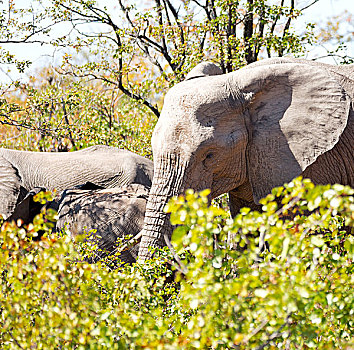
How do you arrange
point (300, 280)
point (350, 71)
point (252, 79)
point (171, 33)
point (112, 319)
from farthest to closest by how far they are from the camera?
1. point (171, 33)
2. point (350, 71)
3. point (252, 79)
4. point (112, 319)
5. point (300, 280)

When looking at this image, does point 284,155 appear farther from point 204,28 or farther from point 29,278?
point 204,28

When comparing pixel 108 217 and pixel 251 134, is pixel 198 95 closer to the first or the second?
pixel 251 134

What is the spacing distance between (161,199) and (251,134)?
2.48 feet

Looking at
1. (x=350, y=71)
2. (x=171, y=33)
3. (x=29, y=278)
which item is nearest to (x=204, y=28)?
(x=171, y=33)

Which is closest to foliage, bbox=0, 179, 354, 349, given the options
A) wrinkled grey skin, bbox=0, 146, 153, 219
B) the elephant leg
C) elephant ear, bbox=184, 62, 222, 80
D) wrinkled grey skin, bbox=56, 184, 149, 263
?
the elephant leg

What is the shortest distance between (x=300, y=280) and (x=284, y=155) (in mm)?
2264

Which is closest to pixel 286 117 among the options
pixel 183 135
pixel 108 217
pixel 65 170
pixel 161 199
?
pixel 183 135

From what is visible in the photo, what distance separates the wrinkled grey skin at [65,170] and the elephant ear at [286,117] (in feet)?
7.58

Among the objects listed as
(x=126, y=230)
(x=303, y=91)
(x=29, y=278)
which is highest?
(x=303, y=91)

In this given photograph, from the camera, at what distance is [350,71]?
4367 mm

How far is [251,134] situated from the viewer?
12.9ft

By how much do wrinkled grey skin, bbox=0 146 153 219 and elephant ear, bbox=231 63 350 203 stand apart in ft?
7.58

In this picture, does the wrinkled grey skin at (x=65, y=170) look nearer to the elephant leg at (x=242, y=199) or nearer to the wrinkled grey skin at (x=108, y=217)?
the wrinkled grey skin at (x=108, y=217)

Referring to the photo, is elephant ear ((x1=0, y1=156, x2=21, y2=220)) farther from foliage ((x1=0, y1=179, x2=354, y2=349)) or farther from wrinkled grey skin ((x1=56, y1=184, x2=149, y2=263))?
foliage ((x1=0, y1=179, x2=354, y2=349))
